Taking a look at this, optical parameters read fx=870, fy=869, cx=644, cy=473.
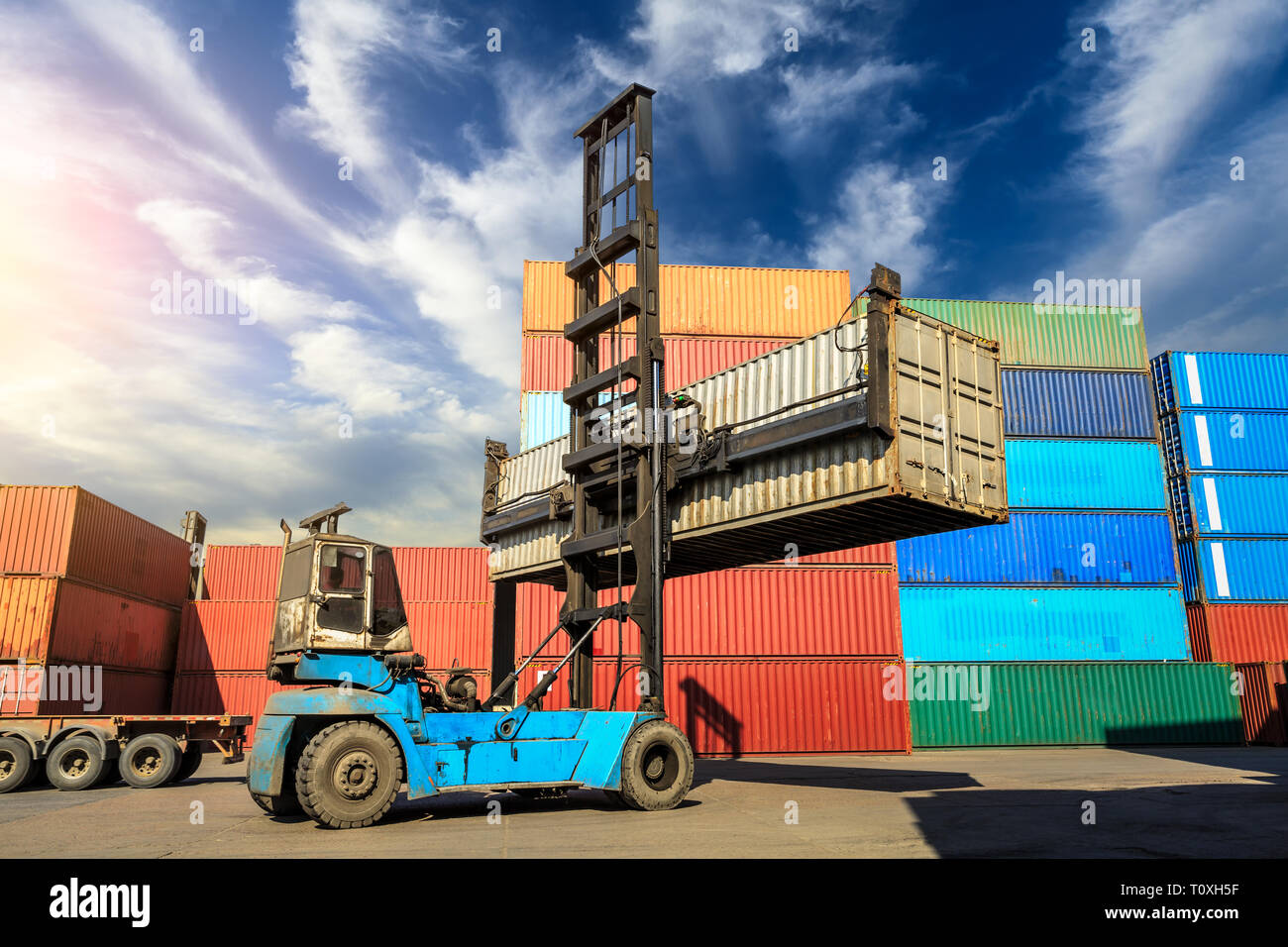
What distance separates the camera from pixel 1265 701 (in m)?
32.0

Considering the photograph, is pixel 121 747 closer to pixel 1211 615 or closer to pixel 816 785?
pixel 816 785

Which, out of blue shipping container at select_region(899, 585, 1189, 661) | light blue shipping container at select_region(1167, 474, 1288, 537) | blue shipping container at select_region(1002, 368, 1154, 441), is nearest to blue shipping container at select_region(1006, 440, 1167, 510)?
blue shipping container at select_region(1002, 368, 1154, 441)

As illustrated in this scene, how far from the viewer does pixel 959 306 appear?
35812 millimetres

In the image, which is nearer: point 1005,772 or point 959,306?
point 1005,772

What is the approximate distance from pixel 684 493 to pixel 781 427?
2.63m

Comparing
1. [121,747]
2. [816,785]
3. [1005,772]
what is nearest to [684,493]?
[816,785]

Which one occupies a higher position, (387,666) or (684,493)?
(684,493)

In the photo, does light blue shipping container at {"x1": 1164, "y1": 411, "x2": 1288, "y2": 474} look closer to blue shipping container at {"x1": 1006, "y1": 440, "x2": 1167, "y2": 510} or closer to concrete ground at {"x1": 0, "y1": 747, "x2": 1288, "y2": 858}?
blue shipping container at {"x1": 1006, "y1": 440, "x2": 1167, "y2": 510}

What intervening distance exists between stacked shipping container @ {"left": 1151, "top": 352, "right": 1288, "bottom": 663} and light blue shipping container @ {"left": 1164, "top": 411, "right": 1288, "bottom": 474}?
0.13ft

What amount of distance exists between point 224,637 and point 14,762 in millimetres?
14733

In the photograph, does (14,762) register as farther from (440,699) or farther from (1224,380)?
(1224,380)

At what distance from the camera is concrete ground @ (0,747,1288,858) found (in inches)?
336

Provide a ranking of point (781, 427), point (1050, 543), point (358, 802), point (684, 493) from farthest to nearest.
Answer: point (1050, 543)
point (684, 493)
point (781, 427)
point (358, 802)

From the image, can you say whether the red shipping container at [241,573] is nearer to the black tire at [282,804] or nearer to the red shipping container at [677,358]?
the red shipping container at [677,358]
